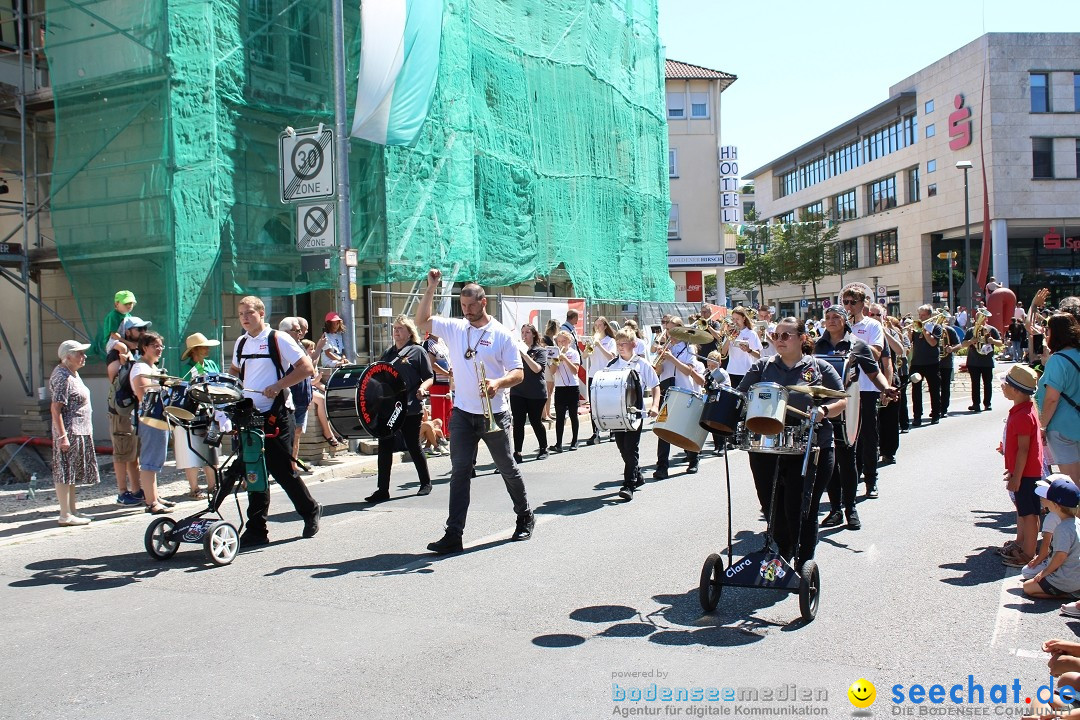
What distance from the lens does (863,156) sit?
66.2 m

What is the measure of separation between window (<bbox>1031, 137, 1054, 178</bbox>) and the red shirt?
51.0 meters

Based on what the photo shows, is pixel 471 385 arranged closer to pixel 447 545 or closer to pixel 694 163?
pixel 447 545

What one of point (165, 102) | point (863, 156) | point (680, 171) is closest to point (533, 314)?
point (165, 102)

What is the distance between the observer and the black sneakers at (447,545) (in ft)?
24.9

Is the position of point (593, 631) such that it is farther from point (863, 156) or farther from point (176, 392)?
point (863, 156)

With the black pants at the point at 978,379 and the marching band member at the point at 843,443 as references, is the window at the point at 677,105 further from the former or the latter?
the marching band member at the point at 843,443

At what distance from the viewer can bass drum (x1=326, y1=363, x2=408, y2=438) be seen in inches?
380

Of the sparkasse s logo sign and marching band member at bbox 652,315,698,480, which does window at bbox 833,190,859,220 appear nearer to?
the sparkasse s logo sign

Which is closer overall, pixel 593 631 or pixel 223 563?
pixel 593 631

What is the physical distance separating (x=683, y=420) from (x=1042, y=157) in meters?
53.9

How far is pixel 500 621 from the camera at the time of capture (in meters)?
5.78

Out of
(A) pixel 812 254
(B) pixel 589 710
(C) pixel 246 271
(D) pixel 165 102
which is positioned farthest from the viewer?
(A) pixel 812 254

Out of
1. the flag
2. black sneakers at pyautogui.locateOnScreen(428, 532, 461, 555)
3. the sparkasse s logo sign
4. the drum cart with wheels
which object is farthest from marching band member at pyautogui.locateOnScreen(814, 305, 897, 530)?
the sparkasse s logo sign

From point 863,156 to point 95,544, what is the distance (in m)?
65.4
